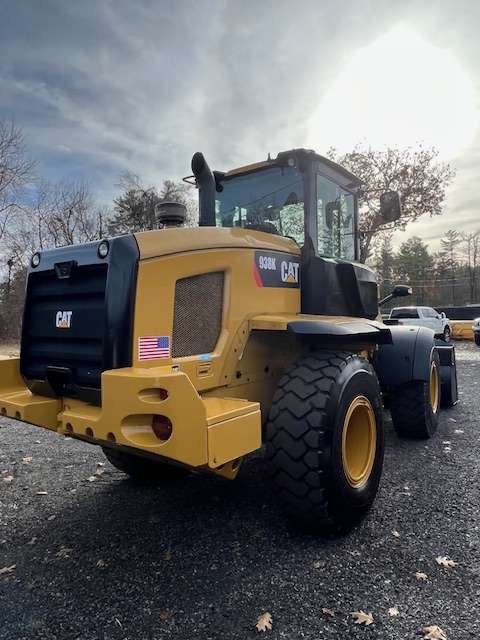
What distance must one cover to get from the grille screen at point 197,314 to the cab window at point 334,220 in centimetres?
136

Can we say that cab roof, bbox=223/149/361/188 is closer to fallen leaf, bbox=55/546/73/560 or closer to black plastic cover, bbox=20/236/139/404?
black plastic cover, bbox=20/236/139/404

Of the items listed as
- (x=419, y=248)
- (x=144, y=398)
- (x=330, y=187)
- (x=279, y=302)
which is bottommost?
(x=144, y=398)

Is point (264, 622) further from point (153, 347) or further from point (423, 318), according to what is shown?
point (423, 318)

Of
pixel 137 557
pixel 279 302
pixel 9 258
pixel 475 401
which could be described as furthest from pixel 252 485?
pixel 9 258

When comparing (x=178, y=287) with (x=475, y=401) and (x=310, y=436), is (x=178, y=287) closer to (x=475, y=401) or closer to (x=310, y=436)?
(x=310, y=436)

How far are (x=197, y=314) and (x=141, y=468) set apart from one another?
1887mm

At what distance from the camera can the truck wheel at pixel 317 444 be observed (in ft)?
9.64

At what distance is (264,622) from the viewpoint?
2346 mm

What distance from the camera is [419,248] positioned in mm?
57656

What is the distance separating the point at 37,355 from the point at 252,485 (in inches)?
82.8

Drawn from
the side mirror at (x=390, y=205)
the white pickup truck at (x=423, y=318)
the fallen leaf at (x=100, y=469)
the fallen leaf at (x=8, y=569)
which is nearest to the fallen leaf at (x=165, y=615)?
the fallen leaf at (x=8, y=569)

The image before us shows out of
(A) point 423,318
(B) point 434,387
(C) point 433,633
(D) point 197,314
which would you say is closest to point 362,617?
(C) point 433,633

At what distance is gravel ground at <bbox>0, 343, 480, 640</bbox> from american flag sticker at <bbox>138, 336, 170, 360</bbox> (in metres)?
1.30

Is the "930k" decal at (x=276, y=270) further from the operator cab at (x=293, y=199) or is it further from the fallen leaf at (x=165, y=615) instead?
the fallen leaf at (x=165, y=615)
